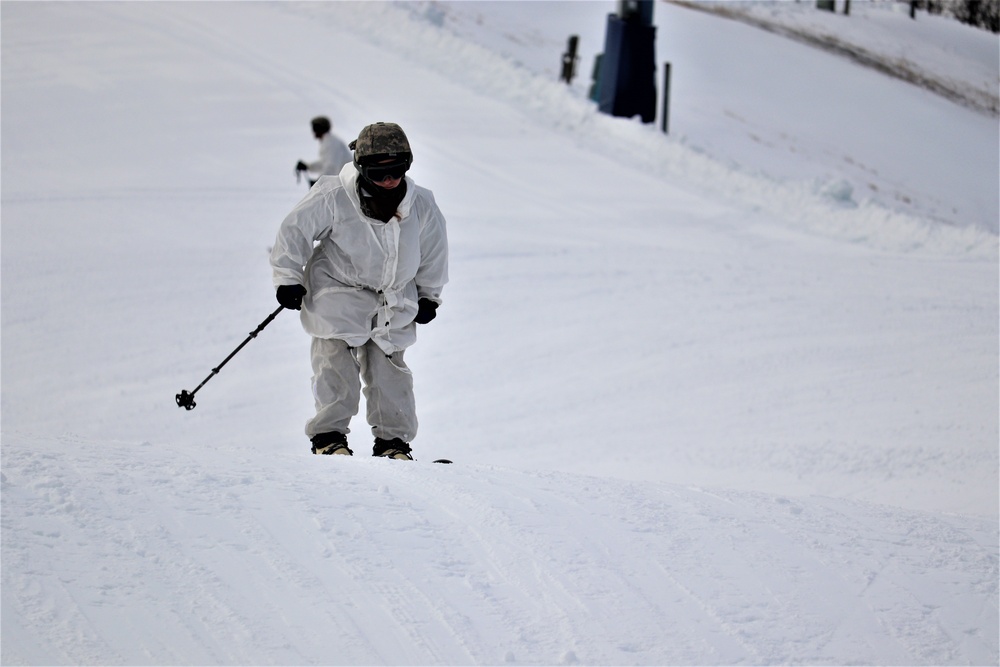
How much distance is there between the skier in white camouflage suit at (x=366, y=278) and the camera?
4023mm

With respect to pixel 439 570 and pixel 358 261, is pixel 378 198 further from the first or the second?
pixel 439 570

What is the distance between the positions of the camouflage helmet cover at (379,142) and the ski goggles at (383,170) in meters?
0.03

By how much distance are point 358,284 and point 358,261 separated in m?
0.11

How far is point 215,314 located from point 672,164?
638 cm

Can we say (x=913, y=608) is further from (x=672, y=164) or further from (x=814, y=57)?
(x=814, y=57)

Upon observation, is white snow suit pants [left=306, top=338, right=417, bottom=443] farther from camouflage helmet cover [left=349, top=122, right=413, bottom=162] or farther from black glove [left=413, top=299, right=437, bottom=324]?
camouflage helmet cover [left=349, top=122, right=413, bottom=162]

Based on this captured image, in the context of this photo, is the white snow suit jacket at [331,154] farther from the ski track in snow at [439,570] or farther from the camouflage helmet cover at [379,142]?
the ski track in snow at [439,570]

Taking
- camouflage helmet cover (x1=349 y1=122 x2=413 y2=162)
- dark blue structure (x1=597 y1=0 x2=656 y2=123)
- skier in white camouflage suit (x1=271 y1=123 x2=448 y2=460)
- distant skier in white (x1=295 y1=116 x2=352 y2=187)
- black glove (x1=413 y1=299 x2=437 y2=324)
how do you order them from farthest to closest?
1. dark blue structure (x1=597 y1=0 x2=656 y2=123)
2. distant skier in white (x1=295 y1=116 x2=352 y2=187)
3. black glove (x1=413 y1=299 x2=437 y2=324)
4. skier in white camouflage suit (x1=271 y1=123 x2=448 y2=460)
5. camouflage helmet cover (x1=349 y1=122 x2=413 y2=162)

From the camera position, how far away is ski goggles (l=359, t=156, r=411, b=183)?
392 cm

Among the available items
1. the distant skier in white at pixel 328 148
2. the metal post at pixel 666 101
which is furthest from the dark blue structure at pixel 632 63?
the distant skier in white at pixel 328 148

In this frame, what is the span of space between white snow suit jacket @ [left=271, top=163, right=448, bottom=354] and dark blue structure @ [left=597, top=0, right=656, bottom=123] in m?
9.98

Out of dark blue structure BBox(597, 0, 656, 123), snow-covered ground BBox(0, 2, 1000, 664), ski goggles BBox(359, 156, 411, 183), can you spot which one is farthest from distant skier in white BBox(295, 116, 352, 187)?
dark blue structure BBox(597, 0, 656, 123)

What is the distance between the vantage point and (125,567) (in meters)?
2.71

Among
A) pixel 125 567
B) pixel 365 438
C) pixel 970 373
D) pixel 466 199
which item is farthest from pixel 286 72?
pixel 125 567
